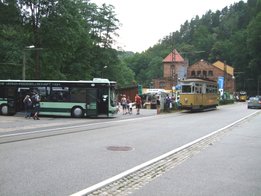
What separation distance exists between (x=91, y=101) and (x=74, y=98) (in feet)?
4.18

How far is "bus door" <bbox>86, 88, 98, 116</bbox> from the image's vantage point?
3017cm

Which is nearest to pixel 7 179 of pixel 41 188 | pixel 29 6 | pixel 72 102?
pixel 41 188

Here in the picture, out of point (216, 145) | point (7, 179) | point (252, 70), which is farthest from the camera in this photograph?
point (252, 70)

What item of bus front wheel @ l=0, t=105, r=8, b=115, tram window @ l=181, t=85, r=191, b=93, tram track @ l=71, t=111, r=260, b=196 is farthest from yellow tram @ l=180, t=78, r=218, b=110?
tram track @ l=71, t=111, r=260, b=196

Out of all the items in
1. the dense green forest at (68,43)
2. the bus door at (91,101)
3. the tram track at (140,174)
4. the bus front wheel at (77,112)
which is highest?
the dense green forest at (68,43)

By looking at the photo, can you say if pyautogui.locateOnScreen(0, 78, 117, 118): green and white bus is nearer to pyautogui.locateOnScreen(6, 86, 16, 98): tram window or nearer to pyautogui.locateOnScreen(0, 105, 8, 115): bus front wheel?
pyautogui.locateOnScreen(0, 105, 8, 115): bus front wheel

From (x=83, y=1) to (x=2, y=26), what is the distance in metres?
23.6

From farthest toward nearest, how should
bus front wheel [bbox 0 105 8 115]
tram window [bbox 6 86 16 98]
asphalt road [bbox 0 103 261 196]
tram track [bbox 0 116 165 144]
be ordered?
tram window [bbox 6 86 16 98]
bus front wheel [bbox 0 105 8 115]
tram track [bbox 0 116 165 144]
asphalt road [bbox 0 103 261 196]

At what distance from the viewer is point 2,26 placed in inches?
1720

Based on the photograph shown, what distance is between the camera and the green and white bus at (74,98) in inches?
1192

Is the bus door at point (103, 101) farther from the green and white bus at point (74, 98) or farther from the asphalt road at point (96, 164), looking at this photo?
the asphalt road at point (96, 164)

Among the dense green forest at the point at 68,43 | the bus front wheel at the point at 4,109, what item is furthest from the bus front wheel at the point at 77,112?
the dense green forest at the point at 68,43

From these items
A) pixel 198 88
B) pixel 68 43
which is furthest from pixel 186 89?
pixel 68 43

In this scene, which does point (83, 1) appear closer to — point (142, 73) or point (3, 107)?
point (3, 107)
